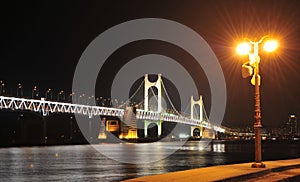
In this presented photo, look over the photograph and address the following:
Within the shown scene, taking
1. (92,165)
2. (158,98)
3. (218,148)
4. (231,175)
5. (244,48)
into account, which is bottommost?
(218,148)

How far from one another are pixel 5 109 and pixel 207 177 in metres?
79.4

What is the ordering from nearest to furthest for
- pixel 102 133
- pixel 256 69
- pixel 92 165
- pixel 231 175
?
pixel 231 175
pixel 256 69
pixel 92 165
pixel 102 133

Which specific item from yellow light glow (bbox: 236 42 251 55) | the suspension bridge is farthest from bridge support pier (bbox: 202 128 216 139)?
yellow light glow (bbox: 236 42 251 55)

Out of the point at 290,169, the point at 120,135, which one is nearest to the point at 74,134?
the point at 120,135

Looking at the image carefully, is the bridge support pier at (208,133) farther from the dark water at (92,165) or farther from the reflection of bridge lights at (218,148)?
the dark water at (92,165)

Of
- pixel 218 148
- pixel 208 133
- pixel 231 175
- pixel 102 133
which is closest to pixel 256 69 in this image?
pixel 231 175

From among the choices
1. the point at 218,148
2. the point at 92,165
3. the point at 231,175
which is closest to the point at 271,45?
the point at 231,175

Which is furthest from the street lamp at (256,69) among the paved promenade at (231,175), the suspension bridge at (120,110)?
the suspension bridge at (120,110)

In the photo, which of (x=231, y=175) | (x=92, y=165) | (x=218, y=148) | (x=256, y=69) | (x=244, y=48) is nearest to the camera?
(x=231, y=175)

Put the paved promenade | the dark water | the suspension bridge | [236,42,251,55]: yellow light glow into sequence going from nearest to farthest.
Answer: the paved promenade
[236,42,251,55]: yellow light glow
the dark water
the suspension bridge

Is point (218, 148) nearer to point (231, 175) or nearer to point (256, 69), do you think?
point (256, 69)

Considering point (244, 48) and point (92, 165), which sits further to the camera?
point (92, 165)

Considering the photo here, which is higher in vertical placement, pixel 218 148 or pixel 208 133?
pixel 208 133

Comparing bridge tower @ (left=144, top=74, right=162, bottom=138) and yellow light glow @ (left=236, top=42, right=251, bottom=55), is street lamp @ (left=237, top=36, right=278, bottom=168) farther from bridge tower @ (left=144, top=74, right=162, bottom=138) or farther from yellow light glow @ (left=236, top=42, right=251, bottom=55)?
bridge tower @ (left=144, top=74, right=162, bottom=138)
